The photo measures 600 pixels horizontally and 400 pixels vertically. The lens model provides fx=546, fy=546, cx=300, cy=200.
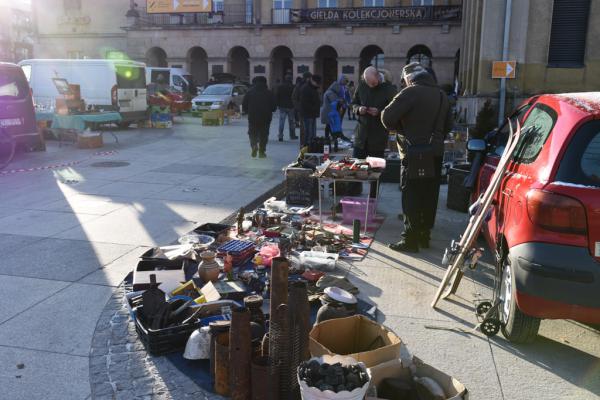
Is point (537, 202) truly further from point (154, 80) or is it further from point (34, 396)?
point (154, 80)

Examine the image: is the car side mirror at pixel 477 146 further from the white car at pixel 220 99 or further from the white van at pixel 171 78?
the white van at pixel 171 78

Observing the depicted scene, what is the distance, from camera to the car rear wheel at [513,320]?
393 centimetres

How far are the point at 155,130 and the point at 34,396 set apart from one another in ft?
53.8

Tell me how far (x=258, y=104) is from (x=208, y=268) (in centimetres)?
799

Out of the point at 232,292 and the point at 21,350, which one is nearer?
the point at 21,350

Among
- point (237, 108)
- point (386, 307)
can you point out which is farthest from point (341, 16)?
point (386, 307)

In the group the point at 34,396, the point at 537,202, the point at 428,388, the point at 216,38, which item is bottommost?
the point at 34,396

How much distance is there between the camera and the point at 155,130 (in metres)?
19.0

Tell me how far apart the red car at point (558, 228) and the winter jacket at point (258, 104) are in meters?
9.10

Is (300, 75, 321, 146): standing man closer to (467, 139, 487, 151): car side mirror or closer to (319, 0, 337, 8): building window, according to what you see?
(467, 139, 487, 151): car side mirror

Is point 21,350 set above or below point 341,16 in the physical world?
below

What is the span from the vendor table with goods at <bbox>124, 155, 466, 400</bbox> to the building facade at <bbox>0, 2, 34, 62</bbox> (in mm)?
65879

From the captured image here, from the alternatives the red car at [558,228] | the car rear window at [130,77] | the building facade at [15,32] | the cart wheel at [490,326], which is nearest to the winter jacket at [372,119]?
the red car at [558,228]

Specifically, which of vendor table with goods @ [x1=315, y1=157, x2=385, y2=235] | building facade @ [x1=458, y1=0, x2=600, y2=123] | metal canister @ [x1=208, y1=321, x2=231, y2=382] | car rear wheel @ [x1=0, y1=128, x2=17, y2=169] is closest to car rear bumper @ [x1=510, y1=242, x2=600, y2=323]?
metal canister @ [x1=208, y1=321, x2=231, y2=382]
